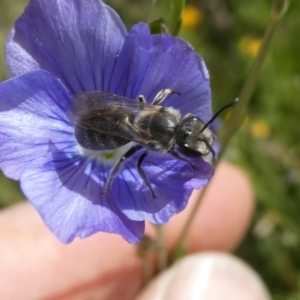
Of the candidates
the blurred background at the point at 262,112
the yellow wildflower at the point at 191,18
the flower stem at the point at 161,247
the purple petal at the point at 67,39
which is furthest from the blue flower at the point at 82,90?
the yellow wildflower at the point at 191,18

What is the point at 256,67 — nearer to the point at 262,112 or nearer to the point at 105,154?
the point at 105,154

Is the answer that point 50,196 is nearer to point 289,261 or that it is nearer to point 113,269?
point 113,269

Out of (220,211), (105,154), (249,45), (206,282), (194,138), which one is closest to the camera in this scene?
(194,138)

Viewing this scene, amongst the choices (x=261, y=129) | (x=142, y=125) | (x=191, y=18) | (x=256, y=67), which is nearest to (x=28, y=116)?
(x=142, y=125)

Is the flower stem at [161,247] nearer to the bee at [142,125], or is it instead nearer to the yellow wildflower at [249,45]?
the bee at [142,125]

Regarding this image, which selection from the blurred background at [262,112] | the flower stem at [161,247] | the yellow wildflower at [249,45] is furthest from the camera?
the yellow wildflower at [249,45]

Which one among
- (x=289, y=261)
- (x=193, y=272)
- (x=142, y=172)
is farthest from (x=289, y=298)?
(x=142, y=172)

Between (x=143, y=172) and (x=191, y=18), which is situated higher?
(x=143, y=172)
